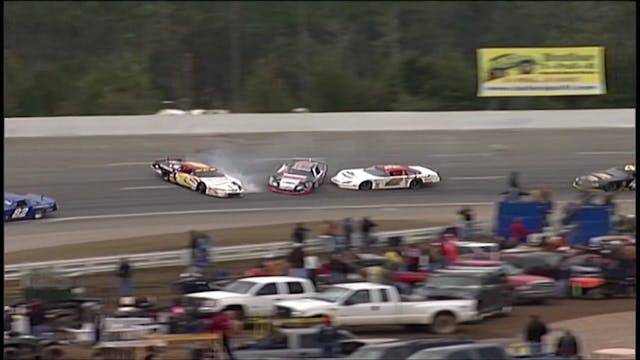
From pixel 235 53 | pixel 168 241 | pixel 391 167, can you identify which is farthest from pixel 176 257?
pixel 235 53

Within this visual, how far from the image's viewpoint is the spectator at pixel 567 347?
9.66m

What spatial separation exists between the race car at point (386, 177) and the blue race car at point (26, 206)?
3.34 metres

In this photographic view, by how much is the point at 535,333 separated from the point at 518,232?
2927 millimetres

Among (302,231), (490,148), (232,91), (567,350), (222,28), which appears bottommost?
(567,350)

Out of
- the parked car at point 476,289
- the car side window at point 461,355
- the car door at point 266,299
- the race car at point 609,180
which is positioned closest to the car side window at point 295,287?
the car door at point 266,299

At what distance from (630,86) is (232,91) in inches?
297

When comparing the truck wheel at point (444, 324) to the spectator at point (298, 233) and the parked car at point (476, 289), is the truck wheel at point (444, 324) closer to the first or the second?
the parked car at point (476, 289)

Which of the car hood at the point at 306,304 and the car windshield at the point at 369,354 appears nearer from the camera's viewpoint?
the car windshield at the point at 369,354

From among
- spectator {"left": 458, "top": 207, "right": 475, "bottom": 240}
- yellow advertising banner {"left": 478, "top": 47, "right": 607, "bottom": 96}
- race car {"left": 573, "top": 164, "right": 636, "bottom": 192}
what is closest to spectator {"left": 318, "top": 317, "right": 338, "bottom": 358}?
spectator {"left": 458, "top": 207, "right": 475, "bottom": 240}

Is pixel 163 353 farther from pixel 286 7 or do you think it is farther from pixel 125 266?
pixel 286 7

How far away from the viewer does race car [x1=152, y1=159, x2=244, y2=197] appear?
13430 millimetres

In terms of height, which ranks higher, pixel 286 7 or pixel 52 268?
pixel 286 7

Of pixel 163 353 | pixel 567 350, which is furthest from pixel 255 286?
pixel 567 350

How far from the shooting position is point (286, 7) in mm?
29438
